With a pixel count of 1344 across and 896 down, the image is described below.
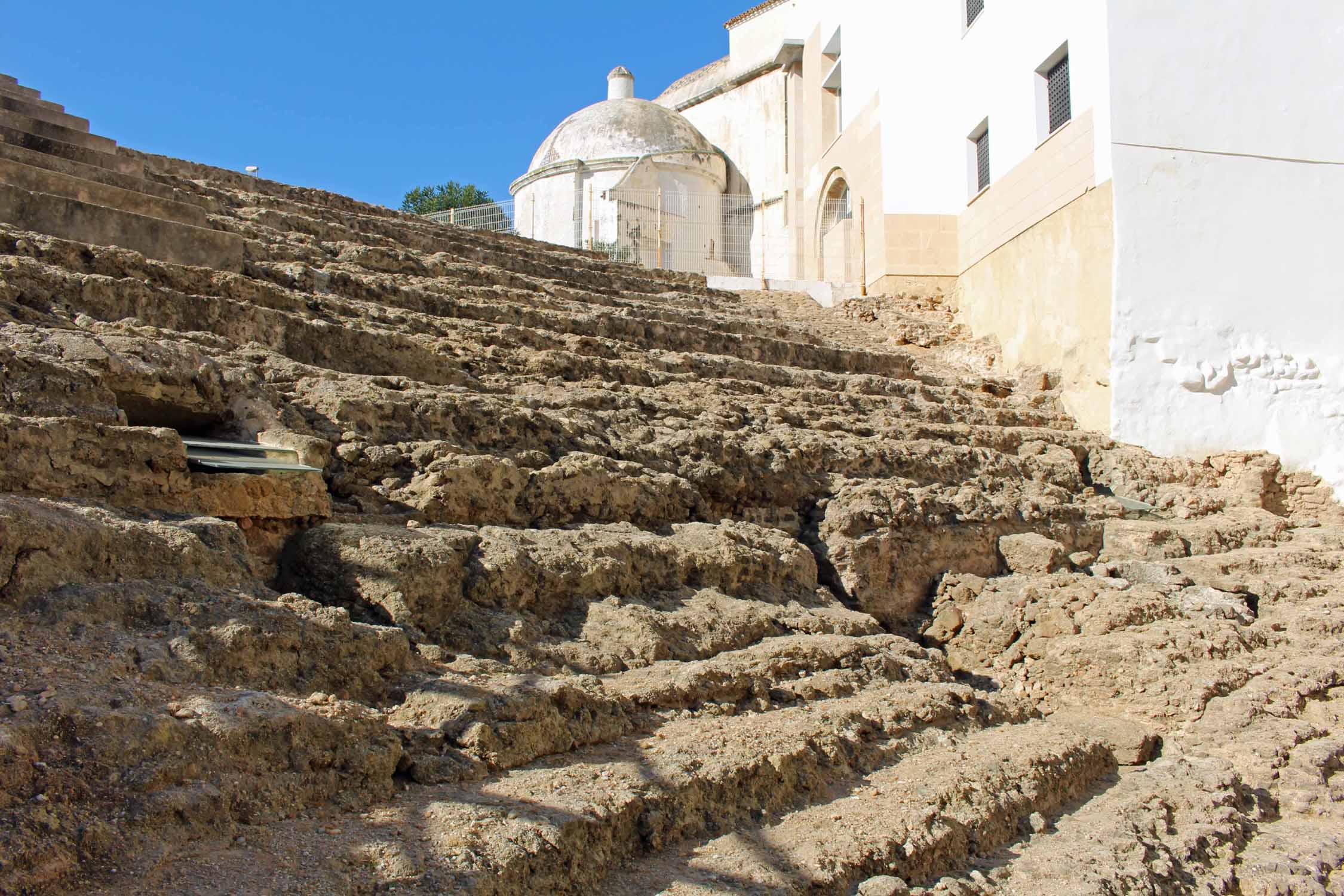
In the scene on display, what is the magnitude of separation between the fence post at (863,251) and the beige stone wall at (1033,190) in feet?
4.46

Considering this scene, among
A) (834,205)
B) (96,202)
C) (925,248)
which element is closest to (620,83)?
(834,205)

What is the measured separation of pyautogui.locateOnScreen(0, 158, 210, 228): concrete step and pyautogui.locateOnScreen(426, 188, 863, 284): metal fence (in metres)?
8.97

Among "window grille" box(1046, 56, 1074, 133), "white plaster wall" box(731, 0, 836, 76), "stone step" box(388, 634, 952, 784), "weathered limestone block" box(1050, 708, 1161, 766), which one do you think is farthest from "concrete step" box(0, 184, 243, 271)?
"white plaster wall" box(731, 0, 836, 76)

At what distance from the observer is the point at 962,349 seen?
37.7 feet

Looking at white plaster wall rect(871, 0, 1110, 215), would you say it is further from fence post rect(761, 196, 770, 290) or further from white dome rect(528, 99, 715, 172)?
white dome rect(528, 99, 715, 172)

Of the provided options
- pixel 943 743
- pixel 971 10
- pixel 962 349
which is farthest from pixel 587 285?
pixel 943 743

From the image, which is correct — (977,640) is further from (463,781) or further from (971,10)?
(971,10)

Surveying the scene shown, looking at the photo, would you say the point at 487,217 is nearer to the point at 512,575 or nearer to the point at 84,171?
the point at 84,171

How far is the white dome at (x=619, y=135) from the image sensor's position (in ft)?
71.7

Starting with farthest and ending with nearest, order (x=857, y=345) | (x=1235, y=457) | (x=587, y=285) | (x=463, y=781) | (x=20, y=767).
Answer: (x=857, y=345) → (x=587, y=285) → (x=1235, y=457) → (x=463, y=781) → (x=20, y=767)

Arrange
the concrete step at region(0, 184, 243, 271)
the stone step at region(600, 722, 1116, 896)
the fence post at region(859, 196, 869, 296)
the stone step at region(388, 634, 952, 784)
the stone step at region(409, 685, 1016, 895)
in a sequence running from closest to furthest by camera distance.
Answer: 1. the stone step at region(409, 685, 1016, 895)
2. the stone step at region(600, 722, 1116, 896)
3. the stone step at region(388, 634, 952, 784)
4. the concrete step at region(0, 184, 243, 271)
5. the fence post at region(859, 196, 869, 296)

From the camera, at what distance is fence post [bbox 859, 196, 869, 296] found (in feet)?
43.7

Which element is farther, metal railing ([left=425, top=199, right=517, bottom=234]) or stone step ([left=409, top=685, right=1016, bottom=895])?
metal railing ([left=425, top=199, right=517, bottom=234])

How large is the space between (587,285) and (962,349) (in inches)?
167
